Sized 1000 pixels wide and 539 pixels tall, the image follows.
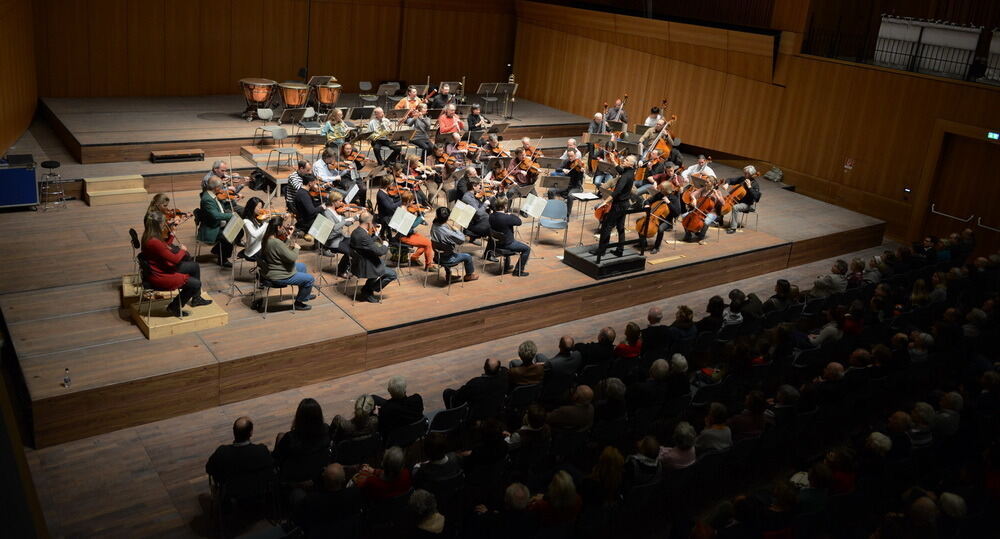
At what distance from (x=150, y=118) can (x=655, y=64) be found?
32.8ft

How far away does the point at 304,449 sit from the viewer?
5.80 m

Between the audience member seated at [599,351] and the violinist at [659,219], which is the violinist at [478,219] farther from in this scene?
the audience member seated at [599,351]

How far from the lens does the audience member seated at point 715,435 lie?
6.22 metres

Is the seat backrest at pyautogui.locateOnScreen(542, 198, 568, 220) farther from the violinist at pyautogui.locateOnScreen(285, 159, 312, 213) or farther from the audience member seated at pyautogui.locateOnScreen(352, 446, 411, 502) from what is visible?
the audience member seated at pyautogui.locateOnScreen(352, 446, 411, 502)

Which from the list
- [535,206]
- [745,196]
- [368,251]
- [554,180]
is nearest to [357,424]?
[368,251]

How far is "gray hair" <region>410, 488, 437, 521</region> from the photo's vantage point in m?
4.96

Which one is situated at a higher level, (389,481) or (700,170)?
(700,170)

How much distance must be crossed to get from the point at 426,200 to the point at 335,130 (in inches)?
96.2

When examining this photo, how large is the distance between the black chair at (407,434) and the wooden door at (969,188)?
11.2 m

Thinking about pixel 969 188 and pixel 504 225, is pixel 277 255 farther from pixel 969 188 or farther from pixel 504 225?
pixel 969 188

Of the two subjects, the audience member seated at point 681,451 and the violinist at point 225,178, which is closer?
the audience member seated at point 681,451

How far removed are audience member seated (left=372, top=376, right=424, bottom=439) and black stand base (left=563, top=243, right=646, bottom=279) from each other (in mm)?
4692

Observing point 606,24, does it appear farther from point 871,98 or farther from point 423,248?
point 423,248

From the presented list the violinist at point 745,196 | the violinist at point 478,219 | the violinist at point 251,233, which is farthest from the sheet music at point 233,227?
the violinist at point 745,196
